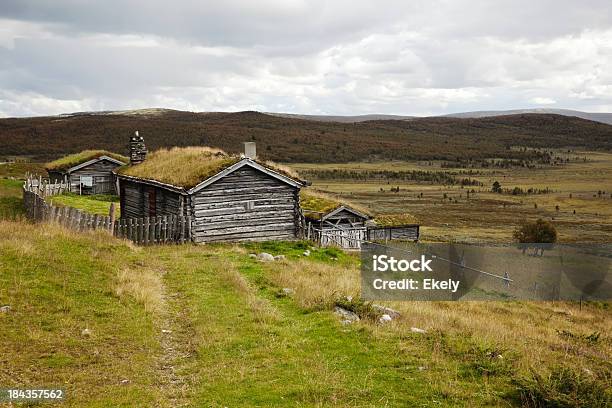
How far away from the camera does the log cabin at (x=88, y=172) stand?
46.8m

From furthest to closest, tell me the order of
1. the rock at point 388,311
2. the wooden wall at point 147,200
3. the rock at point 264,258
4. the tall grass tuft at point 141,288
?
the wooden wall at point 147,200
the rock at point 264,258
the rock at point 388,311
the tall grass tuft at point 141,288

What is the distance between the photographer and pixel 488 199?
7931cm

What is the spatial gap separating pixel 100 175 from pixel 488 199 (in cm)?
5482

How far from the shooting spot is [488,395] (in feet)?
24.4

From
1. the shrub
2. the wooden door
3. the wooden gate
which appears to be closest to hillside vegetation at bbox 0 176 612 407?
the wooden door

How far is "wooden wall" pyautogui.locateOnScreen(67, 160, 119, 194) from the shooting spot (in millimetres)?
47406

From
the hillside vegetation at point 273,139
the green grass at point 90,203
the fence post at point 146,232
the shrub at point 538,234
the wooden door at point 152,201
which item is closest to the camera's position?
the fence post at point 146,232

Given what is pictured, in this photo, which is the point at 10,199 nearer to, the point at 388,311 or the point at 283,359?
the point at 388,311

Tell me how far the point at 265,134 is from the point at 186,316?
454 feet

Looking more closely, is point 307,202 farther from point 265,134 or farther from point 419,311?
point 265,134

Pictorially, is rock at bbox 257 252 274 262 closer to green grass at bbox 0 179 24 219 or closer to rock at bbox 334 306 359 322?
rock at bbox 334 306 359 322

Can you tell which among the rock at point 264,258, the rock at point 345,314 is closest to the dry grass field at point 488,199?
the rock at point 264,258

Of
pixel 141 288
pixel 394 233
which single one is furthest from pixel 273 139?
pixel 141 288

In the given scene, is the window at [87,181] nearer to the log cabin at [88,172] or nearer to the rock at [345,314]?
the log cabin at [88,172]
